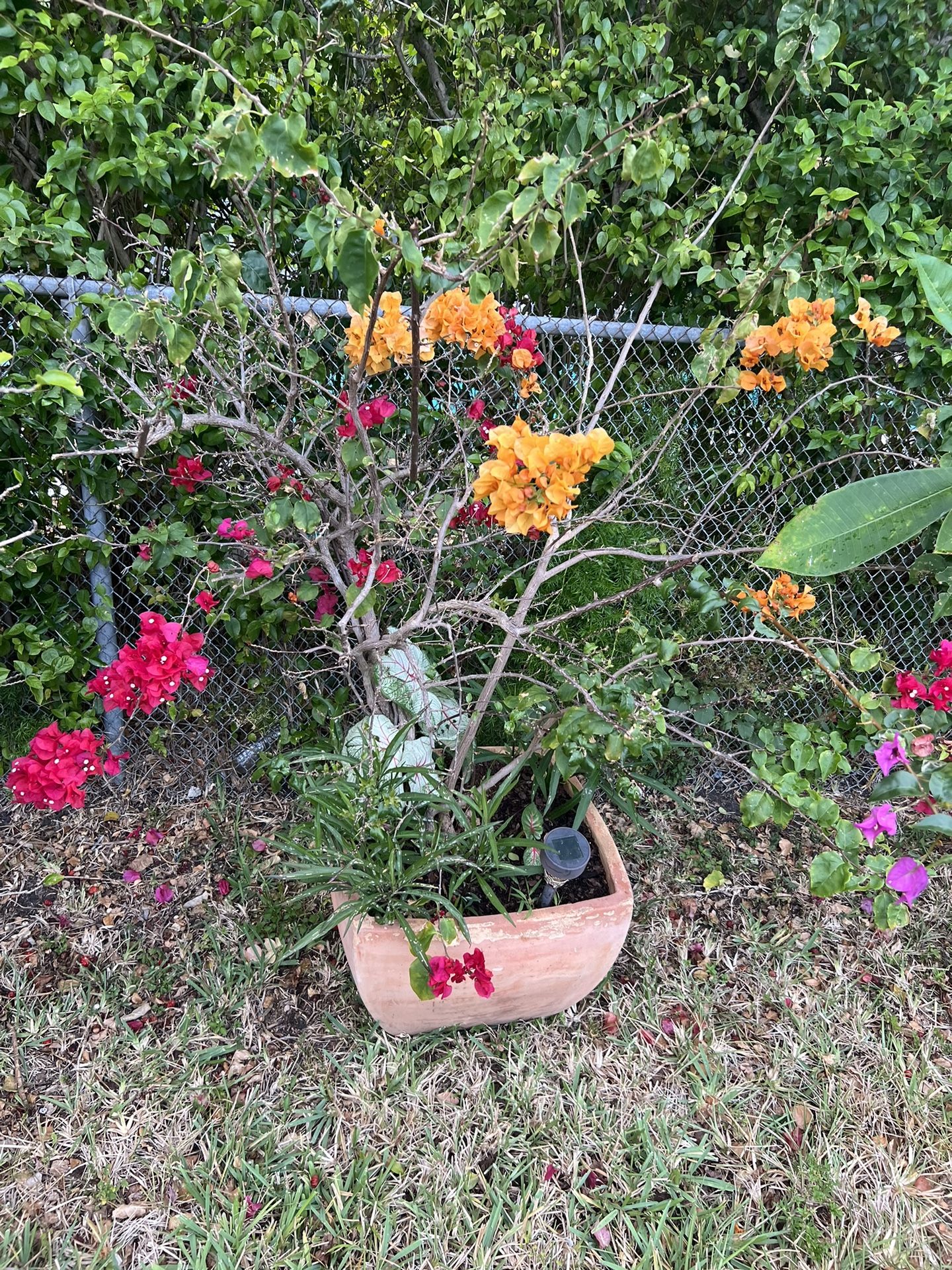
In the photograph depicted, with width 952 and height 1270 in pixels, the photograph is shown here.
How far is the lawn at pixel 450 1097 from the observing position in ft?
4.12

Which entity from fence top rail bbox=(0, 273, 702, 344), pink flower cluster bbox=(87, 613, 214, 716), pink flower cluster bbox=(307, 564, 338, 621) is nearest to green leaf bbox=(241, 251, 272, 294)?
fence top rail bbox=(0, 273, 702, 344)

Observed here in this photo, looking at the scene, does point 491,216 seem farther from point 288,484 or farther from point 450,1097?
point 450,1097

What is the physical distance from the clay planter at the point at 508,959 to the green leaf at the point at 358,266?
41.4 inches

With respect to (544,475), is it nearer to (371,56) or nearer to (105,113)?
(105,113)

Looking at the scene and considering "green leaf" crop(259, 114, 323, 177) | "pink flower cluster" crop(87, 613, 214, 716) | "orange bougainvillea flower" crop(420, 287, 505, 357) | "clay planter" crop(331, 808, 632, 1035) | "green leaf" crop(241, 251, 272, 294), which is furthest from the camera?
"green leaf" crop(241, 251, 272, 294)

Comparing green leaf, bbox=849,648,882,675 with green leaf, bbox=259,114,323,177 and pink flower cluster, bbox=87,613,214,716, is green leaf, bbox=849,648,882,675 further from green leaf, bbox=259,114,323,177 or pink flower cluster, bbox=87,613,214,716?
pink flower cluster, bbox=87,613,214,716

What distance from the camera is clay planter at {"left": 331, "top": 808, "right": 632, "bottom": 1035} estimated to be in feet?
4.50

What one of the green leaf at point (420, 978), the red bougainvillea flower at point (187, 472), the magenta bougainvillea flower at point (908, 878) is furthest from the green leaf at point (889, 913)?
the red bougainvillea flower at point (187, 472)

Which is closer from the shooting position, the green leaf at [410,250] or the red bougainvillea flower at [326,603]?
the green leaf at [410,250]

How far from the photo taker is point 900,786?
103 cm

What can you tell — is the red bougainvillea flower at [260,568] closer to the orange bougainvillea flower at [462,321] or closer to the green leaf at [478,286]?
the orange bougainvillea flower at [462,321]

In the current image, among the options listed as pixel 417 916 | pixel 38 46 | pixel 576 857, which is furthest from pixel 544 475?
pixel 38 46

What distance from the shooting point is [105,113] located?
1.52 metres

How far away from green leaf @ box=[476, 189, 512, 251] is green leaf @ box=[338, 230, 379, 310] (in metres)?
0.14
